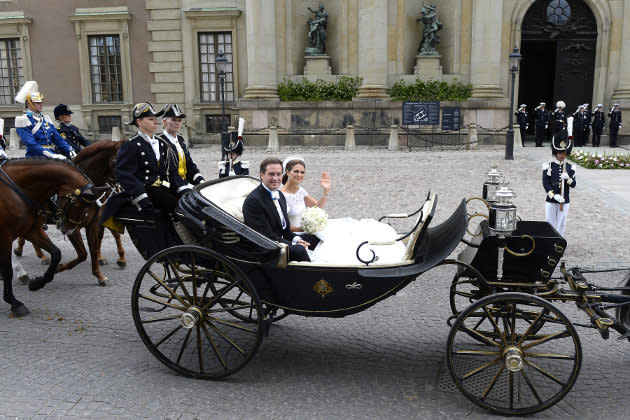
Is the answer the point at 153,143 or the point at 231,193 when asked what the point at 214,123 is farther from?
the point at 231,193

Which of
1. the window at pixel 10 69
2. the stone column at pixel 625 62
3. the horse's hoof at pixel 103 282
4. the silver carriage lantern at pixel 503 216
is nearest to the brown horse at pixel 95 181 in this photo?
the horse's hoof at pixel 103 282

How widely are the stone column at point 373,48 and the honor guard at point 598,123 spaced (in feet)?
28.0

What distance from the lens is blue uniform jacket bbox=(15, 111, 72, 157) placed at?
7848 millimetres

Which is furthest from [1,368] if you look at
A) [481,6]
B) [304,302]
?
[481,6]

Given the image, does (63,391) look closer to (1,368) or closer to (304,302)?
(1,368)

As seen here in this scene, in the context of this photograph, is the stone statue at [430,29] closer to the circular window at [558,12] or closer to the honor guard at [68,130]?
the circular window at [558,12]

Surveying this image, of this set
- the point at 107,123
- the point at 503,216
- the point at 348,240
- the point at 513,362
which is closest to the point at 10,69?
the point at 107,123

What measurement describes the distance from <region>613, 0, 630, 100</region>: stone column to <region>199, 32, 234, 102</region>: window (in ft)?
57.4

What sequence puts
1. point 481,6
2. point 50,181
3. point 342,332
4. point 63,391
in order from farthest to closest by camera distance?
point 481,6
point 50,181
point 342,332
point 63,391

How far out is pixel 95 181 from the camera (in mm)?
7277

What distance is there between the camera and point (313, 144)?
77.1 feet

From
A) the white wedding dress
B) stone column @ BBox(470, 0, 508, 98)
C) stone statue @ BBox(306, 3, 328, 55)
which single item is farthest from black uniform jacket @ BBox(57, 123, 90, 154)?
stone column @ BBox(470, 0, 508, 98)

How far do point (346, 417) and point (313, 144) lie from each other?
20.1m

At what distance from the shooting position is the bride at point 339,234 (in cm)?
449
